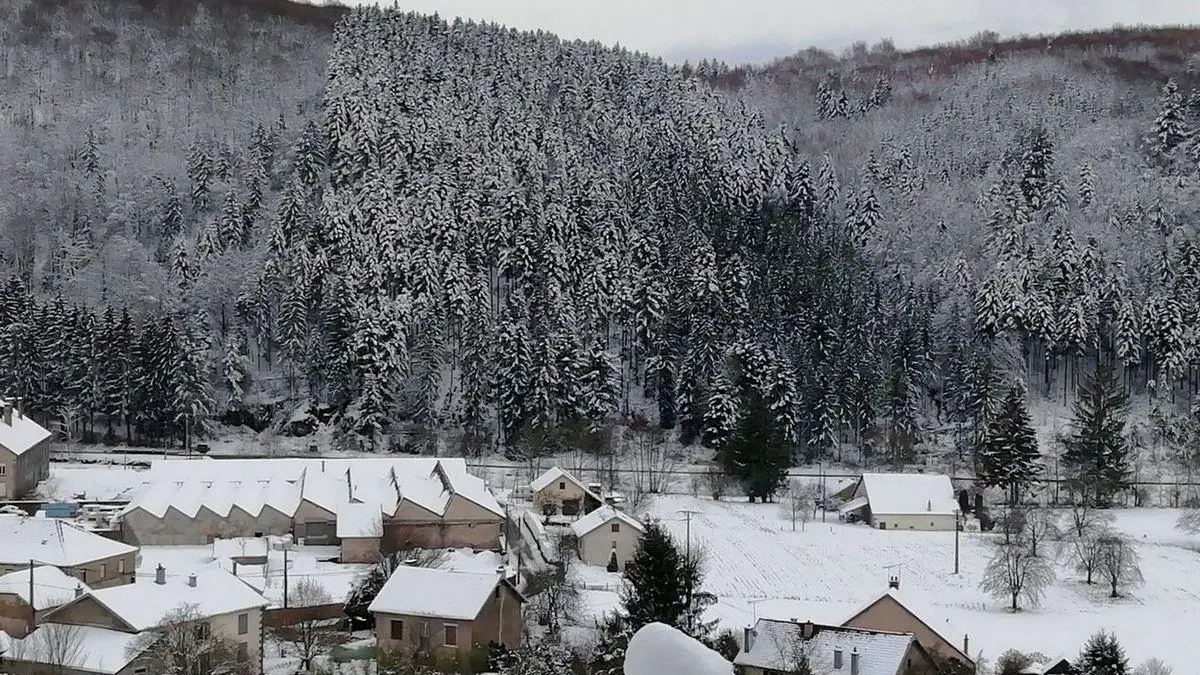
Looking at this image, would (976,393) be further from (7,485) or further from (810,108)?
(810,108)

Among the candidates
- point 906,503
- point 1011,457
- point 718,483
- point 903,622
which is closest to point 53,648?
point 903,622

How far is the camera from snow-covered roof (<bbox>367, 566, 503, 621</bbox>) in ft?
126

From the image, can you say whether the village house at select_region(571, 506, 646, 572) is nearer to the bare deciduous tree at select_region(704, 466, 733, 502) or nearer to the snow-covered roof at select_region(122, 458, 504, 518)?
the snow-covered roof at select_region(122, 458, 504, 518)

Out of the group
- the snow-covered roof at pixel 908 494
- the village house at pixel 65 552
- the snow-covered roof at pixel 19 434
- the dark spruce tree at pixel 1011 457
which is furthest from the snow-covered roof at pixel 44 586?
the dark spruce tree at pixel 1011 457

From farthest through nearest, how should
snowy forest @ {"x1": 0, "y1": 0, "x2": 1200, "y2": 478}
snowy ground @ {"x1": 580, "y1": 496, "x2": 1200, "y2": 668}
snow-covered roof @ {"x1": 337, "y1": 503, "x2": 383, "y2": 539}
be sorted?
snowy forest @ {"x1": 0, "y1": 0, "x2": 1200, "y2": 478} < snow-covered roof @ {"x1": 337, "y1": 503, "x2": 383, "y2": 539} < snowy ground @ {"x1": 580, "y1": 496, "x2": 1200, "y2": 668}

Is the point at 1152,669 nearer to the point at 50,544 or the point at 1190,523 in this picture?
the point at 1190,523

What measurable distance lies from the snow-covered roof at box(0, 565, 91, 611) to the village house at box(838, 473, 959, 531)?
41.8 meters

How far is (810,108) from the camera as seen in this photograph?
163750 millimetres

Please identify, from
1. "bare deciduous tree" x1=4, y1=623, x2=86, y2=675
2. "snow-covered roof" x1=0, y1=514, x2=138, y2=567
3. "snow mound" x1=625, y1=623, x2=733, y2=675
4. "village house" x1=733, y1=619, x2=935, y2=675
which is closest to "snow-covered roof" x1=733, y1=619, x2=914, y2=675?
"village house" x1=733, y1=619, x2=935, y2=675

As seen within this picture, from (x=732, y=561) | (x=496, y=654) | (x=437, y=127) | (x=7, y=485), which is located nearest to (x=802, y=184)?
(x=437, y=127)

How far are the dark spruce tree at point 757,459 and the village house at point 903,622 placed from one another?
116 feet

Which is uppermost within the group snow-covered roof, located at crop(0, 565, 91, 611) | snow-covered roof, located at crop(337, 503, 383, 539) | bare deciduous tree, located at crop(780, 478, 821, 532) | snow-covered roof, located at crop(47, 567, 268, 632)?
snow-covered roof, located at crop(47, 567, 268, 632)

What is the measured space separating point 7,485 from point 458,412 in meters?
31.9

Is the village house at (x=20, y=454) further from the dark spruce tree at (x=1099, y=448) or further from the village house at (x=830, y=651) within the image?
the dark spruce tree at (x=1099, y=448)
